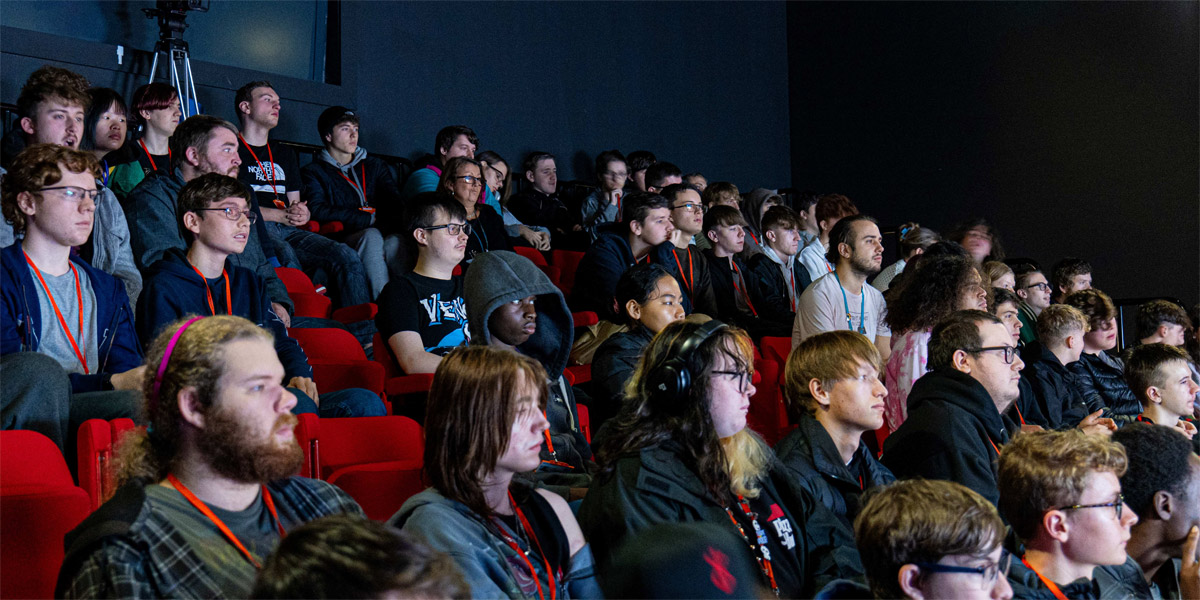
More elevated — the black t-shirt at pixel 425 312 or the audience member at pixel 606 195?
the audience member at pixel 606 195

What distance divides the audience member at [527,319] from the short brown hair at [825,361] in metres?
0.60

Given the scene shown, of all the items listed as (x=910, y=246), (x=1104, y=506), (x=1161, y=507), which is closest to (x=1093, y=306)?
(x=910, y=246)

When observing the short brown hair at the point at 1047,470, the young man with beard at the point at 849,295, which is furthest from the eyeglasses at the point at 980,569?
the young man with beard at the point at 849,295

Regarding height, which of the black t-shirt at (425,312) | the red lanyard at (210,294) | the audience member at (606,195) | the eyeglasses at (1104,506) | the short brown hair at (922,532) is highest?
the audience member at (606,195)

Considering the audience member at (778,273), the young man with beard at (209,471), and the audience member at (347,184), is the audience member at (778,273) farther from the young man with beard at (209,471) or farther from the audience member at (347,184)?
the young man with beard at (209,471)

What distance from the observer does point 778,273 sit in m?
6.25

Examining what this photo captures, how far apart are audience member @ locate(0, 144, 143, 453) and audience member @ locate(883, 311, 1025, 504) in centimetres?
203

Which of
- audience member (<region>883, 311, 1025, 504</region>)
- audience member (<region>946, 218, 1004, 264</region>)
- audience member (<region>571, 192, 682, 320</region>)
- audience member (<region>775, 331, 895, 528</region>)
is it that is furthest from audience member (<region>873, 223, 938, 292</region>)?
audience member (<region>775, 331, 895, 528</region>)

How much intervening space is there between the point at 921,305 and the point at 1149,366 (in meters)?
0.94

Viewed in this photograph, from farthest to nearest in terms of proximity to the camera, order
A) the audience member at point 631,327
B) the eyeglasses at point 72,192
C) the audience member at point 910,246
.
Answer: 1. the audience member at point 910,246
2. the audience member at point 631,327
3. the eyeglasses at point 72,192

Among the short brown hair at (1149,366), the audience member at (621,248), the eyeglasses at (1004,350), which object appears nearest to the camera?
the eyeglasses at (1004,350)

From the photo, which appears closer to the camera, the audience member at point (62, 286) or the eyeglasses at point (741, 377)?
the eyeglasses at point (741, 377)

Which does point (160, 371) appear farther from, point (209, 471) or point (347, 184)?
point (347, 184)

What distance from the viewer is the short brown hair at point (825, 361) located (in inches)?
112
